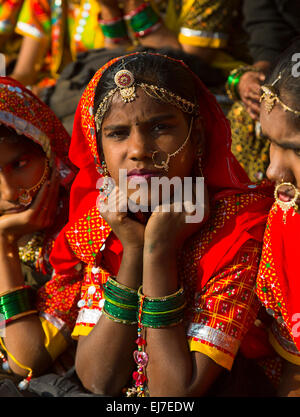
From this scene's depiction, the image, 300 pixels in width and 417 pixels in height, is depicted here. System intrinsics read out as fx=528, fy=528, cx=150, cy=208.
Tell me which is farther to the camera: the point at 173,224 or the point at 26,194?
the point at 26,194

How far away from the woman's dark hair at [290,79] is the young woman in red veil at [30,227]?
1.16m

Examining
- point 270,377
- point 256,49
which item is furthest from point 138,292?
point 256,49

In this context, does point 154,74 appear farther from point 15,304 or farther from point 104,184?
point 15,304

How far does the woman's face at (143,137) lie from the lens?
191 cm

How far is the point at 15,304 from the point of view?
2.23 m

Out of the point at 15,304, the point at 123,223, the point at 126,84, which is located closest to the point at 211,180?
the point at 123,223

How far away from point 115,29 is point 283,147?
2.47 metres

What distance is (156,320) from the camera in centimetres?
184

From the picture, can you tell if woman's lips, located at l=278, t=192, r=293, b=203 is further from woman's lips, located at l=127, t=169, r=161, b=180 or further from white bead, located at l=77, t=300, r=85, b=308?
white bead, located at l=77, t=300, r=85, b=308

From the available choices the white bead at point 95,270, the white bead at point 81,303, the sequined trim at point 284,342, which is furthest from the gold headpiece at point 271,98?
the white bead at point 81,303

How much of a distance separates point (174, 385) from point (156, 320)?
23 centimetres

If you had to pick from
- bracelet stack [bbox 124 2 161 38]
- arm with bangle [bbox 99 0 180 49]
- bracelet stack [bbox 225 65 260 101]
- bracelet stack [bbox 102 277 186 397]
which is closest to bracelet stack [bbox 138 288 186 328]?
bracelet stack [bbox 102 277 186 397]

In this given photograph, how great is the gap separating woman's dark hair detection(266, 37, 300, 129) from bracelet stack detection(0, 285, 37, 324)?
1.33m
